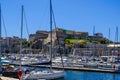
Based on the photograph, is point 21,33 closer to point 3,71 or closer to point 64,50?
point 3,71

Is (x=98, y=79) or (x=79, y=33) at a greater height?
(x=79, y=33)

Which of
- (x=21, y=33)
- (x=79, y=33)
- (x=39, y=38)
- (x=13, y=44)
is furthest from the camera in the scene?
(x=79, y=33)

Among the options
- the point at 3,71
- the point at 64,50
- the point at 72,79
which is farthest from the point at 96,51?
the point at 3,71

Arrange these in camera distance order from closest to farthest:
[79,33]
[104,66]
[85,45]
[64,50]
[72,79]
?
[72,79], [104,66], [64,50], [85,45], [79,33]

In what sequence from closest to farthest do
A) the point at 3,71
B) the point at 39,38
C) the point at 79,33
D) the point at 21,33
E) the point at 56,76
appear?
1. the point at 3,71
2. the point at 56,76
3. the point at 21,33
4. the point at 39,38
5. the point at 79,33

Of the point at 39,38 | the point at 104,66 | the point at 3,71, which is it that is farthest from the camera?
the point at 39,38

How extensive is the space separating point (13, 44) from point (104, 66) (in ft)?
329

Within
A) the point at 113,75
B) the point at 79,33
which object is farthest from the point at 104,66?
the point at 79,33

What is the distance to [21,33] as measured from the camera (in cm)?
4822

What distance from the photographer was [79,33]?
187125 millimetres

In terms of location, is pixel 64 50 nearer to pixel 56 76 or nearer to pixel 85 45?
pixel 85 45

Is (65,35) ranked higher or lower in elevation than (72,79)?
higher

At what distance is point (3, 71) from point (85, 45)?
103 m

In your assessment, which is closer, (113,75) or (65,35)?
(113,75)
